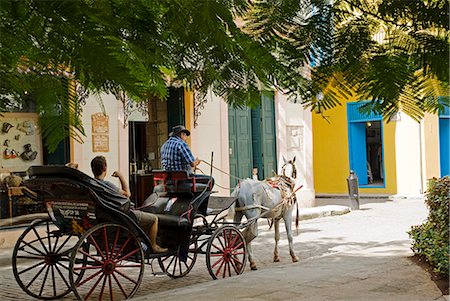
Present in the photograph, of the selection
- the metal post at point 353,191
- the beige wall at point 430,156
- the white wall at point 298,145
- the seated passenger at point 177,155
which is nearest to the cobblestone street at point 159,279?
the seated passenger at point 177,155

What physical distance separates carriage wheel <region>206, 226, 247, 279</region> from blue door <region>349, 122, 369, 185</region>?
1555cm

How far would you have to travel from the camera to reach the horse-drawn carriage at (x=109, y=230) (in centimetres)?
726

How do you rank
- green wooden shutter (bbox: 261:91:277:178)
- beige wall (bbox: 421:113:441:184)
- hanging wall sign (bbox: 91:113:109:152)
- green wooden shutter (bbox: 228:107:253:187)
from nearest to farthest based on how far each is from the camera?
hanging wall sign (bbox: 91:113:109:152), green wooden shutter (bbox: 228:107:253:187), green wooden shutter (bbox: 261:91:277:178), beige wall (bbox: 421:113:441:184)

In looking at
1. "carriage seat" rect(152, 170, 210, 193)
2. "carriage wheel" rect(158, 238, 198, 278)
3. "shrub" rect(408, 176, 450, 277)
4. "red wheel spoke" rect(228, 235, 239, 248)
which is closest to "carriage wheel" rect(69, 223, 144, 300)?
"carriage wheel" rect(158, 238, 198, 278)

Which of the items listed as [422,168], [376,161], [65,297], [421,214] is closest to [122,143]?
[65,297]

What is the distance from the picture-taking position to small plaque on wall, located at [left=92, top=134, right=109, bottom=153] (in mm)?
13383

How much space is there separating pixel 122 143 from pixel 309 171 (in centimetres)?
666

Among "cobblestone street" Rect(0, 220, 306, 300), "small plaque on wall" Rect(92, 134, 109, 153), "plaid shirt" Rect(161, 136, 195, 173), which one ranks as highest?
"small plaque on wall" Rect(92, 134, 109, 153)

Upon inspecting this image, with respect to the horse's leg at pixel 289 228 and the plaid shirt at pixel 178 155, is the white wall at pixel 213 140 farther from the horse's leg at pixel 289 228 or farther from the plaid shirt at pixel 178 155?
the plaid shirt at pixel 178 155

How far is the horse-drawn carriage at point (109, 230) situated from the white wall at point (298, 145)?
8833 millimetres

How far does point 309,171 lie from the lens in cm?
1875

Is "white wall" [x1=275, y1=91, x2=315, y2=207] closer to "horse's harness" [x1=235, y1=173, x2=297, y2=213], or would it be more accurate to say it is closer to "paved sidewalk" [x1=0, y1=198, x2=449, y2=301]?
"paved sidewalk" [x1=0, y1=198, x2=449, y2=301]

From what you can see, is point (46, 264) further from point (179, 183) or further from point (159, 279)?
point (179, 183)

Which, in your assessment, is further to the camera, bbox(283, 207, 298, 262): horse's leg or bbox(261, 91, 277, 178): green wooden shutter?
bbox(261, 91, 277, 178): green wooden shutter
